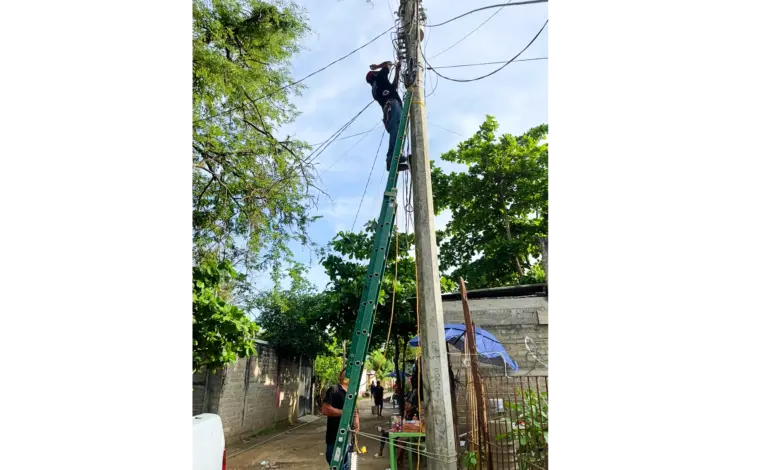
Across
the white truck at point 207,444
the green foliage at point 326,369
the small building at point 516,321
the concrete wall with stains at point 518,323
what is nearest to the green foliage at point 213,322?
the white truck at point 207,444

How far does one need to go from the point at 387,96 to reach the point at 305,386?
51.6 feet

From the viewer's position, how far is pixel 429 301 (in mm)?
3924

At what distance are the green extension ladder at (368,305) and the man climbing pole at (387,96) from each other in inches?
16.4

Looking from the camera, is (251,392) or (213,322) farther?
(251,392)

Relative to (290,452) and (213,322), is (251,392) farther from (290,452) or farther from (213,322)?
(213,322)

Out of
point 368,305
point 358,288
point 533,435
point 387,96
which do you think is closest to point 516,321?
point 358,288

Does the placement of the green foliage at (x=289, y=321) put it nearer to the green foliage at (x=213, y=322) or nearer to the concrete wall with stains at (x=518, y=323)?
the concrete wall with stains at (x=518, y=323)

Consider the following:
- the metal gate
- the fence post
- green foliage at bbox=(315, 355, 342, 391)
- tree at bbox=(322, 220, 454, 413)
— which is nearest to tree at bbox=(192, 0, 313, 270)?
tree at bbox=(322, 220, 454, 413)

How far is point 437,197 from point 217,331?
16144mm
